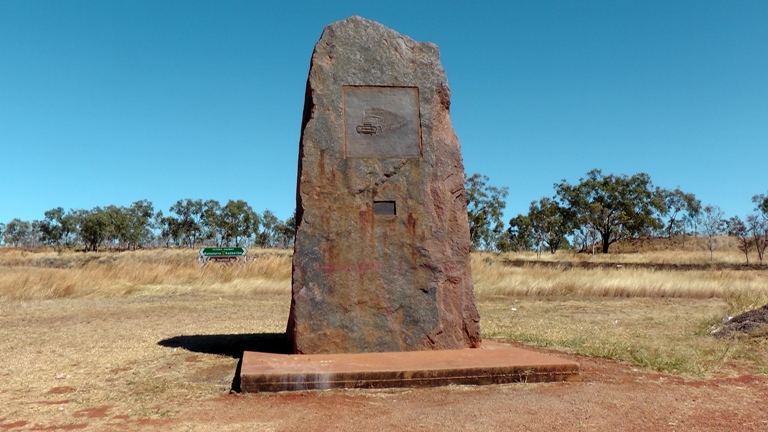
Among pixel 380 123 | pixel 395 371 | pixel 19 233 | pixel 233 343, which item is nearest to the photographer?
pixel 395 371

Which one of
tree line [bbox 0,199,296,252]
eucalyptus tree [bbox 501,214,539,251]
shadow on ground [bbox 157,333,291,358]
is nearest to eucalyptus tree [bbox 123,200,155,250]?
tree line [bbox 0,199,296,252]

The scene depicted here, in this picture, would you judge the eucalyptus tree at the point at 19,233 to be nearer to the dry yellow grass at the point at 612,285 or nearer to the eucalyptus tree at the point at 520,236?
the eucalyptus tree at the point at 520,236

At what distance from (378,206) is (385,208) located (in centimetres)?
7

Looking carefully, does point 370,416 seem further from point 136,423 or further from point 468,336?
point 468,336

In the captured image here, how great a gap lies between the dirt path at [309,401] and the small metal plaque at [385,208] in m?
1.72

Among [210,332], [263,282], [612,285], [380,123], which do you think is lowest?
[210,332]

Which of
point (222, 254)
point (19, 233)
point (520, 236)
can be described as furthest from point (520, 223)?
point (19, 233)

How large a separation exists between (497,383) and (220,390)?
204cm

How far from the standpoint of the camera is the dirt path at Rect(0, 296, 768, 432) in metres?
3.52

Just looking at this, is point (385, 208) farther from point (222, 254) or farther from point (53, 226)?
point (53, 226)

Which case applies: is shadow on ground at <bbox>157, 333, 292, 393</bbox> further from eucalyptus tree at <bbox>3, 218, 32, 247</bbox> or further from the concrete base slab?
eucalyptus tree at <bbox>3, 218, 32, 247</bbox>

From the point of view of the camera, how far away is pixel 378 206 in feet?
17.8

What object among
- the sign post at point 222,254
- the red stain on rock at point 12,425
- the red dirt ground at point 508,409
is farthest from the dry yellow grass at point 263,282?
the red stain on rock at point 12,425

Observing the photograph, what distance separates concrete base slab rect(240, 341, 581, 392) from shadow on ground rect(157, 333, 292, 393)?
2.64ft
